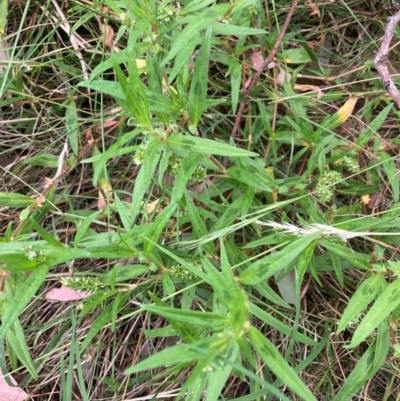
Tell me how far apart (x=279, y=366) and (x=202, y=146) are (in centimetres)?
67

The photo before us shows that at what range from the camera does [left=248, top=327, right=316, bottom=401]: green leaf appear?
47.2 inches

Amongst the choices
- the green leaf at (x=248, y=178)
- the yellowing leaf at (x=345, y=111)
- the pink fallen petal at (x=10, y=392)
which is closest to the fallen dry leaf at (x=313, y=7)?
the yellowing leaf at (x=345, y=111)

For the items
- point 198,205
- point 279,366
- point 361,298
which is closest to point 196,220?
point 198,205

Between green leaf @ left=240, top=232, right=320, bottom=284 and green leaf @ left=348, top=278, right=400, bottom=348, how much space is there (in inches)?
10.5

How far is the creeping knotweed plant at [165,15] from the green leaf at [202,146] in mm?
399

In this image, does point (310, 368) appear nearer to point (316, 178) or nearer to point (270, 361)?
point (316, 178)

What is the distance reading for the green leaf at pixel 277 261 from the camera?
58.8 inches

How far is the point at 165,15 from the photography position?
65.1 inches

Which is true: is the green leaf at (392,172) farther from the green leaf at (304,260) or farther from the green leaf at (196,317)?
the green leaf at (196,317)

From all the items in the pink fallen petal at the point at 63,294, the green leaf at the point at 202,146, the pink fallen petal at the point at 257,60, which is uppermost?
the green leaf at the point at 202,146

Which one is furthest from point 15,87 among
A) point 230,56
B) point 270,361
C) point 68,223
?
point 270,361

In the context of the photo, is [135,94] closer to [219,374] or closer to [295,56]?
[219,374]

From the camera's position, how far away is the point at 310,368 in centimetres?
231

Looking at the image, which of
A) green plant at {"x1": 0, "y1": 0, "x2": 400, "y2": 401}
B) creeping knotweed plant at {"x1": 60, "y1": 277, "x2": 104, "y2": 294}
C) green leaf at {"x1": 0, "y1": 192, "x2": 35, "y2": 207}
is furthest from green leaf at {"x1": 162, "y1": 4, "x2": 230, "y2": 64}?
green leaf at {"x1": 0, "y1": 192, "x2": 35, "y2": 207}
